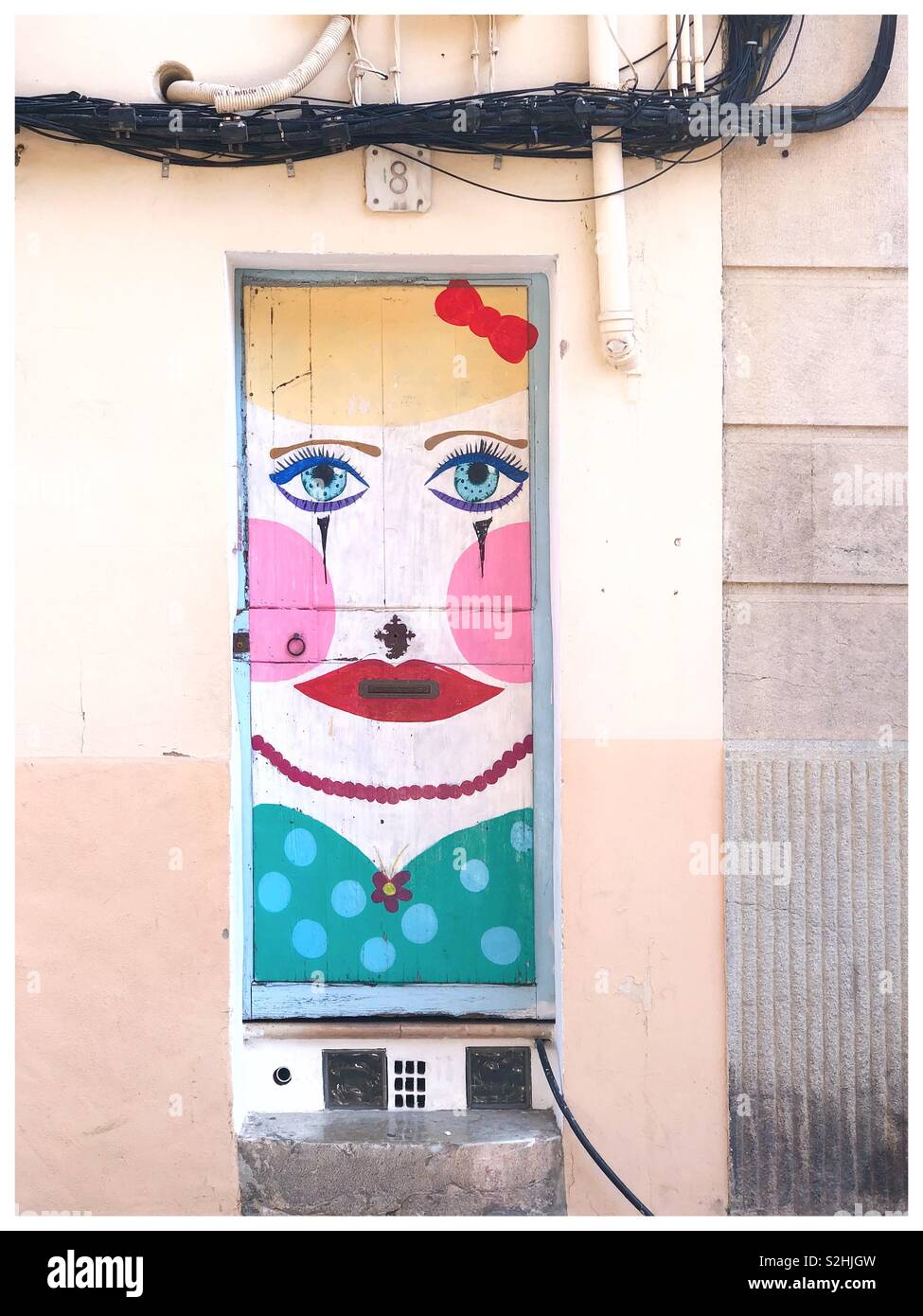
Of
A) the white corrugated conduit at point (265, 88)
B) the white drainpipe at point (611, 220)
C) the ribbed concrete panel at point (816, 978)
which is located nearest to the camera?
the white corrugated conduit at point (265, 88)

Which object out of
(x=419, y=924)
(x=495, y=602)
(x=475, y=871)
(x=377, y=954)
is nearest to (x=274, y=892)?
(x=377, y=954)

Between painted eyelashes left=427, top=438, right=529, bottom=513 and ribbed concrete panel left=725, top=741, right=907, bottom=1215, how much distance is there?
1.24 meters

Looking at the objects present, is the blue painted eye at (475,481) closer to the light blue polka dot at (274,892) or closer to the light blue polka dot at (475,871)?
the light blue polka dot at (475,871)

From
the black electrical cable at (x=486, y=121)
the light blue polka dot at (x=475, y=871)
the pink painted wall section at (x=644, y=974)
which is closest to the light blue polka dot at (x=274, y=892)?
the light blue polka dot at (x=475, y=871)

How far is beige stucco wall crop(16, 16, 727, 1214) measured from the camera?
3.56m

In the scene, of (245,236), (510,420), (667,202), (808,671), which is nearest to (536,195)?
(667,202)

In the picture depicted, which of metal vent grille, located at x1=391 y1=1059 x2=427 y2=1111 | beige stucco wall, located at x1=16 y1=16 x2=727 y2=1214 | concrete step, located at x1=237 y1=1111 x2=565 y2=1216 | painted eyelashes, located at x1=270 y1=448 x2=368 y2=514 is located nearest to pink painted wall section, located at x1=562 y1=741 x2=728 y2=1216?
beige stucco wall, located at x1=16 y1=16 x2=727 y2=1214

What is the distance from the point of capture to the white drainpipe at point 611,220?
3.48 meters

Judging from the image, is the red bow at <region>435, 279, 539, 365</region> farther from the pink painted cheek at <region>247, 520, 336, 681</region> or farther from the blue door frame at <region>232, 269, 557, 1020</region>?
the pink painted cheek at <region>247, 520, 336, 681</region>

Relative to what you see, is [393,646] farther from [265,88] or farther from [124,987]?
[265,88]

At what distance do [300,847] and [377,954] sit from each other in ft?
1.57

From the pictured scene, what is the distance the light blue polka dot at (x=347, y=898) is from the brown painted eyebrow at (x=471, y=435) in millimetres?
1613

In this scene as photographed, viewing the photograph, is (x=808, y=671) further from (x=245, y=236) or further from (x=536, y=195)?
(x=245, y=236)

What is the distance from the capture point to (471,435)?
3852mm
